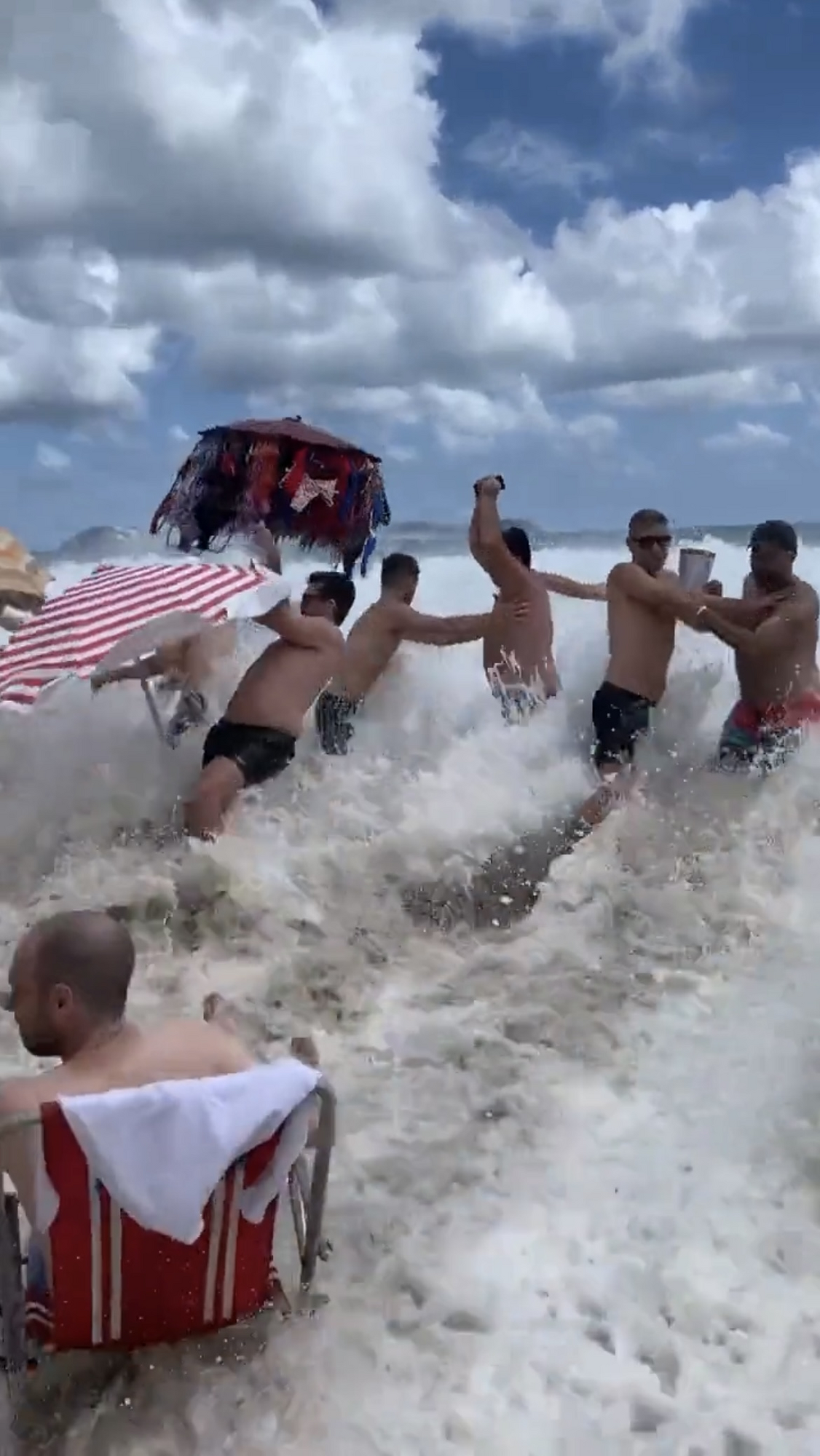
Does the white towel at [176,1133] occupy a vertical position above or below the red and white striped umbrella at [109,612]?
below

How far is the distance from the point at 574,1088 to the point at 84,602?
3159 millimetres

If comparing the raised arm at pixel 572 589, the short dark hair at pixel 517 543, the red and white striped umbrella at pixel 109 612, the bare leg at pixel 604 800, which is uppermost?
the short dark hair at pixel 517 543

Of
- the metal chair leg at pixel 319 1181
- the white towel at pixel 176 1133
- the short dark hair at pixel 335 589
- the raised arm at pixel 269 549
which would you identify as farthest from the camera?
the raised arm at pixel 269 549

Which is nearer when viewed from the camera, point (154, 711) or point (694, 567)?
point (694, 567)

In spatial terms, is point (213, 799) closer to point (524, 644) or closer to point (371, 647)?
point (371, 647)

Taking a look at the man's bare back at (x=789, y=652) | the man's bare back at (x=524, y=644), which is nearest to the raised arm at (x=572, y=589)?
the man's bare back at (x=524, y=644)

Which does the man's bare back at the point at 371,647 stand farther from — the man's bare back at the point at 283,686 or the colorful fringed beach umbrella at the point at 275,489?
the man's bare back at the point at 283,686

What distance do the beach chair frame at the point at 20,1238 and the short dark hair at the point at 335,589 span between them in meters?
3.65

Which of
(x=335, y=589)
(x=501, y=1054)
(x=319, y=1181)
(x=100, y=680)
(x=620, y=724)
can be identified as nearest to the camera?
(x=319, y=1181)

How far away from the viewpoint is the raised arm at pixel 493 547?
6.52 m

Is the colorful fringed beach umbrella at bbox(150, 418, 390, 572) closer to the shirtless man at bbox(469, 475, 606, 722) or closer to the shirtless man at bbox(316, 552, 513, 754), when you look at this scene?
the shirtless man at bbox(316, 552, 513, 754)

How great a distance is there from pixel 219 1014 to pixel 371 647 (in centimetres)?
421

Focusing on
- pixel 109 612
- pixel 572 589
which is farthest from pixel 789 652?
pixel 109 612

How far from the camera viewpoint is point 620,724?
6.29 metres
